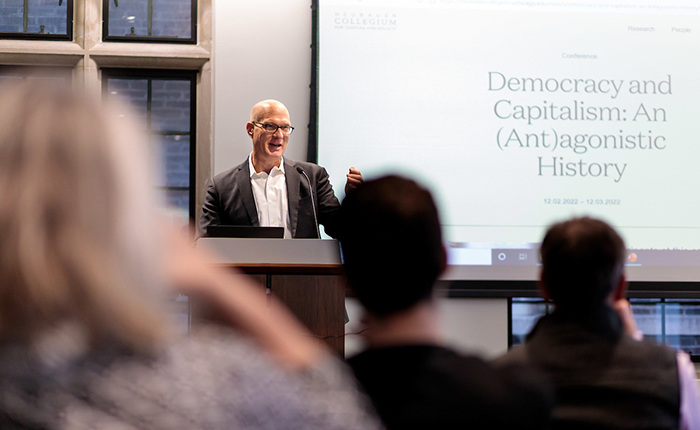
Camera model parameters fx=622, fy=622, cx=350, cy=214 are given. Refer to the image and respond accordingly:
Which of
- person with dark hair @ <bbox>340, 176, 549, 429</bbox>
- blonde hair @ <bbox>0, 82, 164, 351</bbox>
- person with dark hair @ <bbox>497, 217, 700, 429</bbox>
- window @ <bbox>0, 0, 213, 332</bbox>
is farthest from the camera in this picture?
window @ <bbox>0, 0, 213, 332</bbox>

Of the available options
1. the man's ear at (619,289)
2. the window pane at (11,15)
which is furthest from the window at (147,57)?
the man's ear at (619,289)

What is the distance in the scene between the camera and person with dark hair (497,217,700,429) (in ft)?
3.67

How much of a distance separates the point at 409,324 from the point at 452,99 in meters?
3.11

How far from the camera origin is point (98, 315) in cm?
49

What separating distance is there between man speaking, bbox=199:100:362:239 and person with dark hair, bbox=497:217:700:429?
197cm

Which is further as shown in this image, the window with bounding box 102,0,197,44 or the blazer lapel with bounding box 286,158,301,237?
the window with bounding box 102,0,197,44

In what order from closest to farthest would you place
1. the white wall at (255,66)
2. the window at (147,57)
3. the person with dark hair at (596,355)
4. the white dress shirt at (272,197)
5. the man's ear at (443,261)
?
the man's ear at (443,261) → the person with dark hair at (596,355) → the white dress shirt at (272,197) → the white wall at (255,66) → the window at (147,57)

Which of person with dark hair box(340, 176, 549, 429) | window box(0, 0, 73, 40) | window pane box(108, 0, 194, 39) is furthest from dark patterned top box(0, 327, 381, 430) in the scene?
window box(0, 0, 73, 40)

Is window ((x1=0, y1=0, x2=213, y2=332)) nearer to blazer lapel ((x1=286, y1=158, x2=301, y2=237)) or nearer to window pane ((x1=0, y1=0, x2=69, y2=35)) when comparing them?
window pane ((x1=0, y1=0, x2=69, y2=35))

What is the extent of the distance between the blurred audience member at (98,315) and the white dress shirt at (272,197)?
9.00ft

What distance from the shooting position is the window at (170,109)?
13.7 feet

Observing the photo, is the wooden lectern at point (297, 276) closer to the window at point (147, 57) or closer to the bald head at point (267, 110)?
the bald head at point (267, 110)

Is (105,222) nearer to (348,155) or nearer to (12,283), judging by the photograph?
(12,283)

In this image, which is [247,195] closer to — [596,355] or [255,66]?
[255,66]
